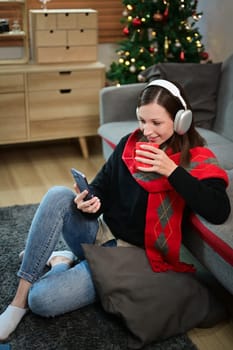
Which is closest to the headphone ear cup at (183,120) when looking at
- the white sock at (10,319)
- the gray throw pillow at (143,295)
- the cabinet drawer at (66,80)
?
the gray throw pillow at (143,295)

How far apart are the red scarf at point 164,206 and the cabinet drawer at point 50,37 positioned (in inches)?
67.0

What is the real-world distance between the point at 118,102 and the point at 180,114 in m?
1.31

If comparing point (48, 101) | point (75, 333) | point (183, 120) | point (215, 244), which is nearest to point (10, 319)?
point (75, 333)

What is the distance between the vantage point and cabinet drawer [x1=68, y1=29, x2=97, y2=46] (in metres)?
3.31

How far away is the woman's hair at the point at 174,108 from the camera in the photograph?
66.2 inches

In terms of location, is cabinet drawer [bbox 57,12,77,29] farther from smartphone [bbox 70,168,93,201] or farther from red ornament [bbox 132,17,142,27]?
smartphone [bbox 70,168,93,201]

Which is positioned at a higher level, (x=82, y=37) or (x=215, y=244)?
(x=82, y=37)

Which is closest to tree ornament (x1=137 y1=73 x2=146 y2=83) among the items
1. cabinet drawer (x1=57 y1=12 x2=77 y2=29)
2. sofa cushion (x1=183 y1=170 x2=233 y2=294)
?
cabinet drawer (x1=57 y1=12 x2=77 y2=29)

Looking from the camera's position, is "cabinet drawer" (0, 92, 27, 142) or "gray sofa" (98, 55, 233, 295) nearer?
"gray sofa" (98, 55, 233, 295)

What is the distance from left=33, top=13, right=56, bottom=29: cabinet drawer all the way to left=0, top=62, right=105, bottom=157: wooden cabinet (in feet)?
0.82

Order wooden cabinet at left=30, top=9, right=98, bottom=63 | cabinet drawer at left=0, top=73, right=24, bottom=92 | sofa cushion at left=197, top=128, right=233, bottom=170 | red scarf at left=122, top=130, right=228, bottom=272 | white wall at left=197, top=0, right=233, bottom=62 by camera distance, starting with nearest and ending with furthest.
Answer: red scarf at left=122, top=130, right=228, bottom=272
sofa cushion at left=197, top=128, right=233, bottom=170
cabinet drawer at left=0, top=73, right=24, bottom=92
wooden cabinet at left=30, top=9, right=98, bottom=63
white wall at left=197, top=0, right=233, bottom=62

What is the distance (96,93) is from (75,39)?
37cm

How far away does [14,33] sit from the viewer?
3258 mm

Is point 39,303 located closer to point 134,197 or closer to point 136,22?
point 134,197
